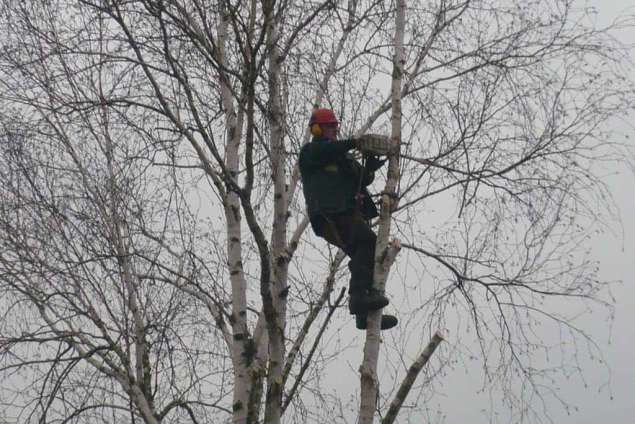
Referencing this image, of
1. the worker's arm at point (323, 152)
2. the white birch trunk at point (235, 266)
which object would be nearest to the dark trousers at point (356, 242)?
the worker's arm at point (323, 152)

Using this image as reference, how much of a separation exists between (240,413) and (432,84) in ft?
9.29

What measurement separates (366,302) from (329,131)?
118 cm

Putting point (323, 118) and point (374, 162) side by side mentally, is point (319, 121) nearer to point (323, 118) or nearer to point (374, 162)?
point (323, 118)

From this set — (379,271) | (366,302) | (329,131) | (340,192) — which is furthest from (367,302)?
(329,131)

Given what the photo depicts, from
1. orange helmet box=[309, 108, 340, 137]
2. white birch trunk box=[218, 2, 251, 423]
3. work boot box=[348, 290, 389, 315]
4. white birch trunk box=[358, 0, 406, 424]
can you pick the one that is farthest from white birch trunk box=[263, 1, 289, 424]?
white birch trunk box=[358, 0, 406, 424]

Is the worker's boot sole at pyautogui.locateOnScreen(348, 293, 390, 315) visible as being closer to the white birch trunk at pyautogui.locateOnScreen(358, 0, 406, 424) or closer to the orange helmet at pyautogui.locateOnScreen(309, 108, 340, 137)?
the white birch trunk at pyautogui.locateOnScreen(358, 0, 406, 424)

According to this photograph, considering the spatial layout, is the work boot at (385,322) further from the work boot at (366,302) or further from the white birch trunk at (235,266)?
the white birch trunk at (235,266)

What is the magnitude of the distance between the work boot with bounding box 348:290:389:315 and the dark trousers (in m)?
0.17

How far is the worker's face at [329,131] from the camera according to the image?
17.7 ft

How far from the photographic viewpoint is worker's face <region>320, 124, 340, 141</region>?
539 centimetres

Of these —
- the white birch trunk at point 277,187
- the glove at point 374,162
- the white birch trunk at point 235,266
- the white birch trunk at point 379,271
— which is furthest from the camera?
the white birch trunk at point 235,266

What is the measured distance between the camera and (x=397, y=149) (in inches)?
188

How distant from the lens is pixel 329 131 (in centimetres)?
541

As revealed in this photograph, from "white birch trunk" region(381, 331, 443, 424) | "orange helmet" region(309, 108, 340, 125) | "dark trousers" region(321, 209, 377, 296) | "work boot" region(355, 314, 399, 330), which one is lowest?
"white birch trunk" region(381, 331, 443, 424)
